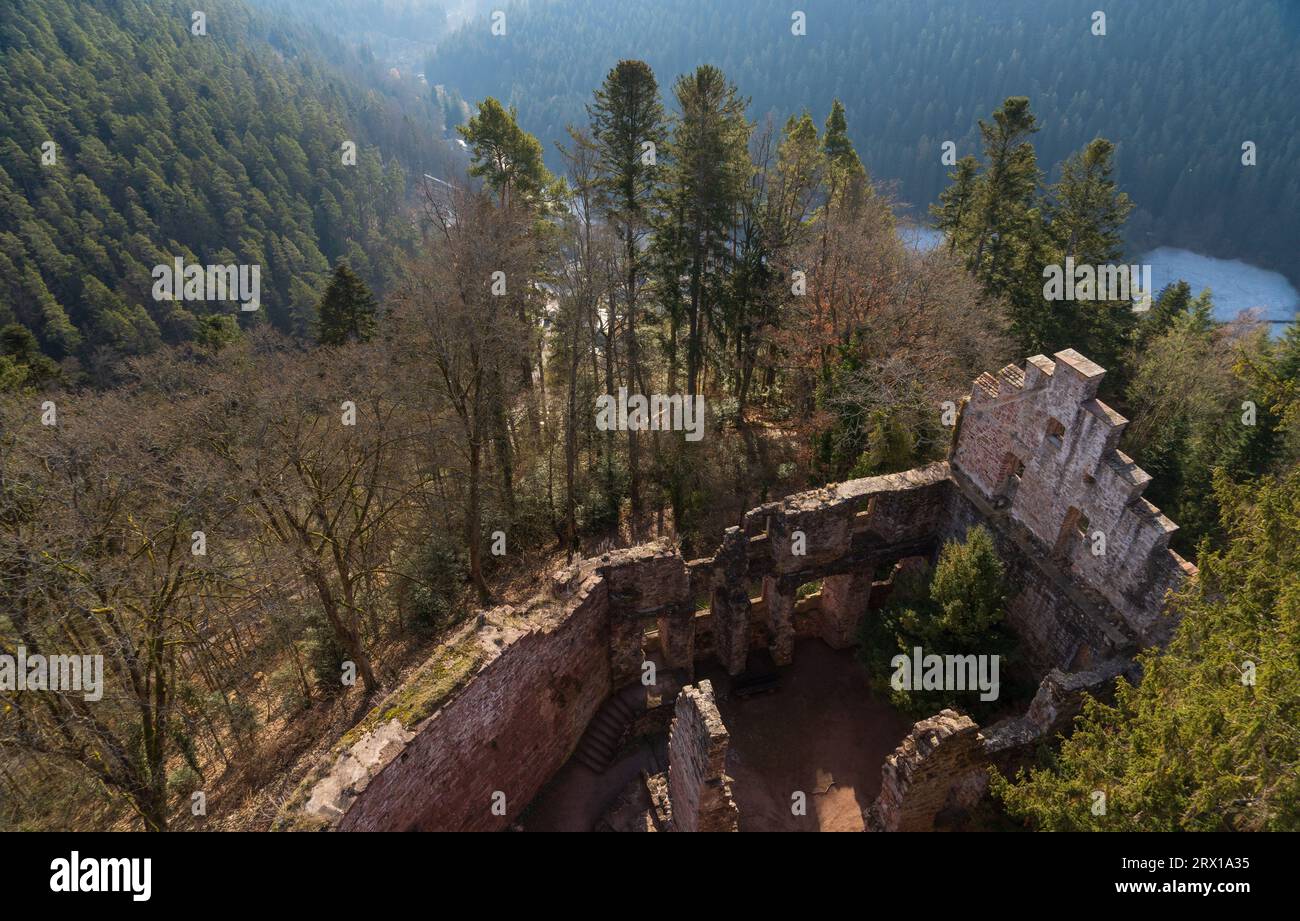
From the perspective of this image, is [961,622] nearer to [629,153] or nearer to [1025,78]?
[629,153]

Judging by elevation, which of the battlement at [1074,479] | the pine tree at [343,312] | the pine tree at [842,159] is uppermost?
the pine tree at [842,159]

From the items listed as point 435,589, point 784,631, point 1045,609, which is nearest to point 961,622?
point 1045,609

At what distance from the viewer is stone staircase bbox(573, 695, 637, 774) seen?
64.8 feet

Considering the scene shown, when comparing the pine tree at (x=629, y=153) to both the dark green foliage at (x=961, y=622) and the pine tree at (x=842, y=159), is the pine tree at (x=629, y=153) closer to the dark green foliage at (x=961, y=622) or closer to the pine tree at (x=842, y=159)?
the pine tree at (x=842, y=159)

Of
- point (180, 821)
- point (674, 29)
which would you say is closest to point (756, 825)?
point (180, 821)

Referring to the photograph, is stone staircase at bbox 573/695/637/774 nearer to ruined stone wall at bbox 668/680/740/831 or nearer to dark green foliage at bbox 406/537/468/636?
ruined stone wall at bbox 668/680/740/831

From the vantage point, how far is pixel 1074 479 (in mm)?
17609

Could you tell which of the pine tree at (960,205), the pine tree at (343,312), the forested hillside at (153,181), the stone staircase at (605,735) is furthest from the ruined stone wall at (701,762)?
the forested hillside at (153,181)

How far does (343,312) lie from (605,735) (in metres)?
27.8

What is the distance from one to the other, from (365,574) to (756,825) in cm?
1365

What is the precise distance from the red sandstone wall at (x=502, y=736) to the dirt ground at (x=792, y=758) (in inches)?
41.5

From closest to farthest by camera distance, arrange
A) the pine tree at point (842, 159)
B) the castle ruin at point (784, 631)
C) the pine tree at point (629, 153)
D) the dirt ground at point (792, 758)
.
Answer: the castle ruin at point (784, 631)
the dirt ground at point (792, 758)
the pine tree at point (629, 153)
the pine tree at point (842, 159)

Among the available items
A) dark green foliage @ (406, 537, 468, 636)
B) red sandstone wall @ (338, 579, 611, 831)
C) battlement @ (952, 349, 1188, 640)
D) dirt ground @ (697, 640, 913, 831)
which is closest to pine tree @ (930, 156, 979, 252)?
battlement @ (952, 349, 1188, 640)

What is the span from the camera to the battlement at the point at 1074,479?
16172mm
